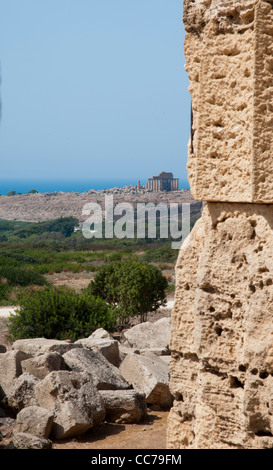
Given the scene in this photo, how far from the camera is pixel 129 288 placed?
12953mm

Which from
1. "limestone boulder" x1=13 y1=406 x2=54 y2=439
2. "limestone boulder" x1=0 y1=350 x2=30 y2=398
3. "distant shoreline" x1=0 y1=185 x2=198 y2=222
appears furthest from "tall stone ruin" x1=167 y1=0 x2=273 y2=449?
"distant shoreline" x1=0 y1=185 x2=198 y2=222

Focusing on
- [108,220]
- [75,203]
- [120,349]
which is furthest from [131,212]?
[120,349]

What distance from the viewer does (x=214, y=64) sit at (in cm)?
369

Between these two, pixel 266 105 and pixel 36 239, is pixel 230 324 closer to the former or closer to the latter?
pixel 266 105

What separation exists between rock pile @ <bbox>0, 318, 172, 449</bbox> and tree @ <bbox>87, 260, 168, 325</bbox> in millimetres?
4404

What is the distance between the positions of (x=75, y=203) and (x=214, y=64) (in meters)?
66.6

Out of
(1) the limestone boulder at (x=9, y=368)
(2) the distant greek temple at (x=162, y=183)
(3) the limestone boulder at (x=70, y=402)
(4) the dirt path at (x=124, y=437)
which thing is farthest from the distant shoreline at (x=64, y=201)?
(3) the limestone boulder at (x=70, y=402)

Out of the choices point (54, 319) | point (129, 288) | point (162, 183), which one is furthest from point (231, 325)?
point (162, 183)

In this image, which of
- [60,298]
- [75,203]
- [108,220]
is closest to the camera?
[60,298]

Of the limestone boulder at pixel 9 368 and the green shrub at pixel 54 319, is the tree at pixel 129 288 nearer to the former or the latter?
the green shrub at pixel 54 319

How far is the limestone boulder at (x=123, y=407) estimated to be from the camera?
6664 mm

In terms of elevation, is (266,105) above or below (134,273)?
above

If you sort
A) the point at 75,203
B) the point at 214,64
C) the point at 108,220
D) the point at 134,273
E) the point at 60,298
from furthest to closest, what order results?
1. the point at 75,203
2. the point at 108,220
3. the point at 134,273
4. the point at 60,298
5. the point at 214,64

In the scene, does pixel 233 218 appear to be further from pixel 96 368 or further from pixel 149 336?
pixel 149 336
